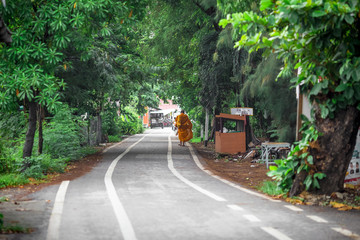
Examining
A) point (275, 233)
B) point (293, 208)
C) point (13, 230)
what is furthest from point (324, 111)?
point (13, 230)

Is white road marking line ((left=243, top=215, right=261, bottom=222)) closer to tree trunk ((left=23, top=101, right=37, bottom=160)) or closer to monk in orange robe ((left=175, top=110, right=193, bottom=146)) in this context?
tree trunk ((left=23, top=101, right=37, bottom=160))

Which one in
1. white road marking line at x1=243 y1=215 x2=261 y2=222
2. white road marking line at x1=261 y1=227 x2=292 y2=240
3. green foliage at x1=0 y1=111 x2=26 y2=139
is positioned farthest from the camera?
green foliage at x1=0 y1=111 x2=26 y2=139

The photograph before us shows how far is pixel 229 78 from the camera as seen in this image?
75.4ft

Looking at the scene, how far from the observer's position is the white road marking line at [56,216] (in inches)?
252

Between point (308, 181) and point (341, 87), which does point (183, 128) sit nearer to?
point (308, 181)

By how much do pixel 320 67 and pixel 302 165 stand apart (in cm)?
185

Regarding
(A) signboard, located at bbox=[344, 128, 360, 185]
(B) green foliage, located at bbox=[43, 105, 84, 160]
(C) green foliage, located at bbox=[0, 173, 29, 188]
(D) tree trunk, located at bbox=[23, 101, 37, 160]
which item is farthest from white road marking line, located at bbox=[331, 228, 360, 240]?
(B) green foliage, located at bbox=[43, 105, 84, 160]

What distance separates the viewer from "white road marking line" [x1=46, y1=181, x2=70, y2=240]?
6.39 metres

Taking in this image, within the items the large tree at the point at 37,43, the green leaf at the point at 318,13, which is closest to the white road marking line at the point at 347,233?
the green leaf at the point at 318,13

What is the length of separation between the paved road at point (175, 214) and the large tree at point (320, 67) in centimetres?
99

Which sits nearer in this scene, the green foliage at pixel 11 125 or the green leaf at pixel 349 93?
the green leaf at pixel 349 93

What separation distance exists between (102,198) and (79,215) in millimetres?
1717

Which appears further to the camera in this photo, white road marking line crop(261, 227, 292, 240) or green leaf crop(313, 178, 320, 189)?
green leaf crop(313, 178, 320, 189)

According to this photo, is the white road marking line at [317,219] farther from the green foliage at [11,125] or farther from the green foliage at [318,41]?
the green foliage at [11,125]
